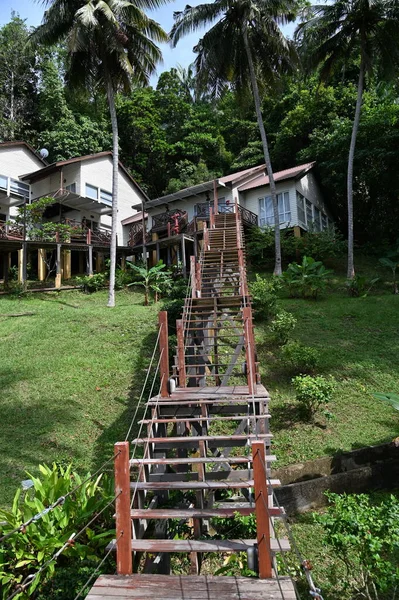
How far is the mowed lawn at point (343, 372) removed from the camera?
806 cm

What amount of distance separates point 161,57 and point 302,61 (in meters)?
7.18

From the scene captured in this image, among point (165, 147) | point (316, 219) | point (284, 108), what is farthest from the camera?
point (165, 147)

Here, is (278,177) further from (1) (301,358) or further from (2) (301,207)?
(1) (301,358)

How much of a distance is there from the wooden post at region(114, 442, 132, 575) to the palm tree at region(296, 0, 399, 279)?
16.9 m

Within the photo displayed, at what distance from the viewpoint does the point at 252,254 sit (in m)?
21.4

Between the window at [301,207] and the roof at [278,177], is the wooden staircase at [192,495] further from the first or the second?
the roof at [278,177]

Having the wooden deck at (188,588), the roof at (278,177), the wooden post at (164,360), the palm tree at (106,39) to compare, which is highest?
the palm tree at (106,39)

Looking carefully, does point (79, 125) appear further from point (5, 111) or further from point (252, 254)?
point (252, 254)

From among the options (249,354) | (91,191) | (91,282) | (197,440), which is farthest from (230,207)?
(197,440)

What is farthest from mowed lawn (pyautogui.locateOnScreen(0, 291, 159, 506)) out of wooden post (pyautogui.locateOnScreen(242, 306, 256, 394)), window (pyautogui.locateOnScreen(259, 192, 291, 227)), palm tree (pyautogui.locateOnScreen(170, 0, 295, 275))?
window (pyautogui.locateOnScreen(259, 192, 291, 227))

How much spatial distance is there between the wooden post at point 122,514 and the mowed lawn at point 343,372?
4.42 m

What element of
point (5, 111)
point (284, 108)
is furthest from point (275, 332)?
point (5, 111)

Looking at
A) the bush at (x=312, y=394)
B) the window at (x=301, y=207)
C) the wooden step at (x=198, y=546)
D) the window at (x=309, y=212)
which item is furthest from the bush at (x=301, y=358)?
the window at (x=309, y=212)

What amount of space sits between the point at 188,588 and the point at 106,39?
64.4ft
